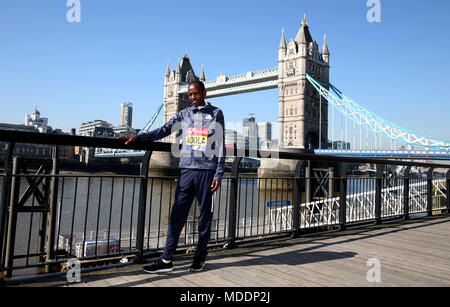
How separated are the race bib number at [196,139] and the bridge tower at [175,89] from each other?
7980cm

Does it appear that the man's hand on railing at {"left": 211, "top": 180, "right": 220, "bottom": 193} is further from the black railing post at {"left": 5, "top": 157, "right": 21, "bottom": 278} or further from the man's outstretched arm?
the black railing post at {"left": 5, "top": 157, "right": 21, "bottom": 278}

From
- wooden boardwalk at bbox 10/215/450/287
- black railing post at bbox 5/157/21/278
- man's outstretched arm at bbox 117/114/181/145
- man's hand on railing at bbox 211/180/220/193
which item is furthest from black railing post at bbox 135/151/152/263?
black railing post at bbox 5/157/21/278

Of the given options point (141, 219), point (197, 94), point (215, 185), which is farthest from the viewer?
point (141, 219)

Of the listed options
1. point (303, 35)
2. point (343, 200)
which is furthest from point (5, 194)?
point (303, 35)

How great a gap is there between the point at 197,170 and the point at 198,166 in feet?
0.13

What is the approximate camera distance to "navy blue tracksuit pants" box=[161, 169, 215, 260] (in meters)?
2.51

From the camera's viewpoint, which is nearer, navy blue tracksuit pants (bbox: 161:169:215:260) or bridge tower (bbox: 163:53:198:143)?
navy blue tracksuit pants (bbox: 161:169:215:260)

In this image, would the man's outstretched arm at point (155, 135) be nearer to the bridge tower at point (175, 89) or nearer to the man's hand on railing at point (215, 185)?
the man's hand on railing at point (215, 185)

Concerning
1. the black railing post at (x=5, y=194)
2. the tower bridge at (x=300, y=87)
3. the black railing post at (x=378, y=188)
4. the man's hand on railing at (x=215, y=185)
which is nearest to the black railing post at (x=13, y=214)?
the black railing post at (x=5, y=194)

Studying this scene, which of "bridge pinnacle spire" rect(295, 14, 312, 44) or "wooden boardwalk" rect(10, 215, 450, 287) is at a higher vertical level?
"bridge pinnacle spire" rect(295, 14, 312, 44)

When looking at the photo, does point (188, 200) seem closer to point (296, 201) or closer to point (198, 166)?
point (198, 166)

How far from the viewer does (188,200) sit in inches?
100
